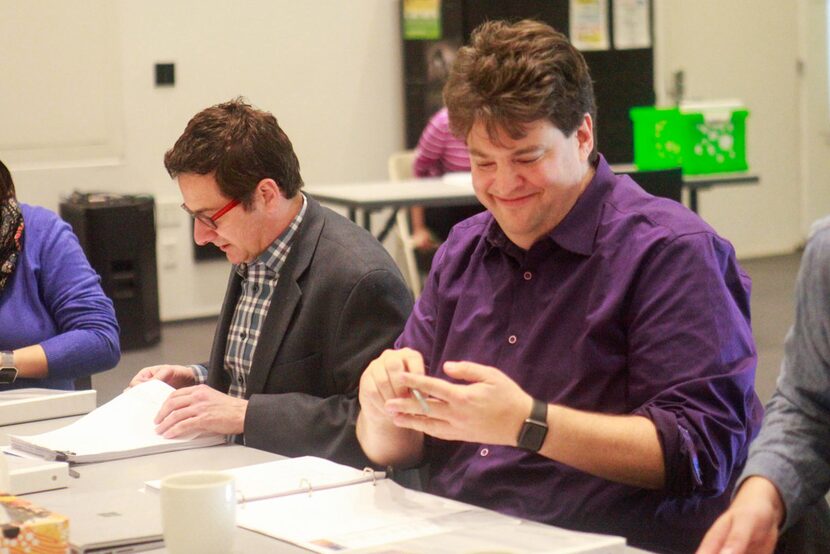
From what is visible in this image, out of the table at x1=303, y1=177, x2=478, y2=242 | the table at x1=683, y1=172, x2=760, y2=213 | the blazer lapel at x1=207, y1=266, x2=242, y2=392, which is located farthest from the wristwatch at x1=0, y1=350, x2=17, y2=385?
the table at x1=683, y1=172, x2=760, y2=213

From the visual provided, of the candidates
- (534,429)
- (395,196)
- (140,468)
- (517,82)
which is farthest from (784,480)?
(395,196)

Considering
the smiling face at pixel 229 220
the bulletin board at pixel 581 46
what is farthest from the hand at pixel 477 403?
the bulletin board at pixel 581 46

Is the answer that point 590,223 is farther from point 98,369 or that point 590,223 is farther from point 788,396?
point 98,369

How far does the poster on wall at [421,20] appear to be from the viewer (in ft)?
24.9

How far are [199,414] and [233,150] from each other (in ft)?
1.77

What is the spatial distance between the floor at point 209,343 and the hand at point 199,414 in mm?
3012

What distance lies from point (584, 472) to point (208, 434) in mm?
713

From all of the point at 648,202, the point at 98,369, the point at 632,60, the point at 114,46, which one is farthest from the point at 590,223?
the point at 632,60

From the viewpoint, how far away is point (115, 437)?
2.17m

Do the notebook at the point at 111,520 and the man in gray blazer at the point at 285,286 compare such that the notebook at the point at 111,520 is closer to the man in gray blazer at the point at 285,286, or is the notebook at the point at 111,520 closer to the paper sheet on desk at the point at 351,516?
the paper sheet on desk at the point at 351,516

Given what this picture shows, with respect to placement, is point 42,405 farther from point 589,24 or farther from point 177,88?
point 589,24

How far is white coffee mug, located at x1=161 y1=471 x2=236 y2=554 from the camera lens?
1.46m

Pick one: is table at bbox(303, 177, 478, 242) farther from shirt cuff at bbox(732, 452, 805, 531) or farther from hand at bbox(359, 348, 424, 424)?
shirt cuff at bbox(732, 452, 805, 531)

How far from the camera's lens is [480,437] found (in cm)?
164
